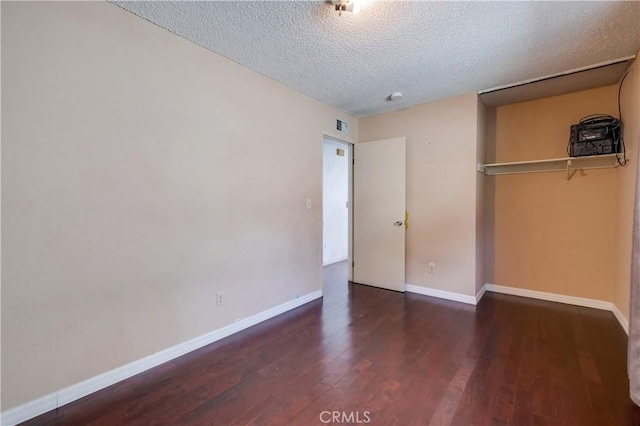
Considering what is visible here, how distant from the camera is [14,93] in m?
1.47

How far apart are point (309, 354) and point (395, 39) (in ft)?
8.35

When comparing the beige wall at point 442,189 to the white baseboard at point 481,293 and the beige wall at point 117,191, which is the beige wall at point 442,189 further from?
the beige wall at point 117,191

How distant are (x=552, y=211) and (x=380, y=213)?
6.69ft

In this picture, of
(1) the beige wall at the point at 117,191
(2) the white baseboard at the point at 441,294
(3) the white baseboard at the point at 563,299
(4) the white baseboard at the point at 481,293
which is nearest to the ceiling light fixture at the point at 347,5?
(1) the beige wall at the point at 117,191

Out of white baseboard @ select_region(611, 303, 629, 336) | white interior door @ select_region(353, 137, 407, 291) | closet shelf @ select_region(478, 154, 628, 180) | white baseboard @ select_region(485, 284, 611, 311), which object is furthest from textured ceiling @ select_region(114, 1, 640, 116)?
white baseboard @ select_region(485, 284, 611, 311)

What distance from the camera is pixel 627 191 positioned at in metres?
2.58

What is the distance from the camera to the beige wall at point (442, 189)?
3291 mm

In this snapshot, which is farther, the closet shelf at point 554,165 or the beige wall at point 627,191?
the closet shelf at point 554,165

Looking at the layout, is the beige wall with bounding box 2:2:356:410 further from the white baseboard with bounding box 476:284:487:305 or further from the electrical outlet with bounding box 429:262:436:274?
the white baseboard with bounding box 476:284:487:305

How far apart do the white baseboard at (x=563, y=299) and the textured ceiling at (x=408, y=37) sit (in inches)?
97.1

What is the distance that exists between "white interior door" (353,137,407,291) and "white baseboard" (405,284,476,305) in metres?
0.14

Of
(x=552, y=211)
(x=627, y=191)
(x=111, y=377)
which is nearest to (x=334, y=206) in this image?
(x=552, y=211)

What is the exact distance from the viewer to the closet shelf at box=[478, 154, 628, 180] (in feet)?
9.98

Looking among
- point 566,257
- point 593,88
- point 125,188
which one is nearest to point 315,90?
point 125,188
